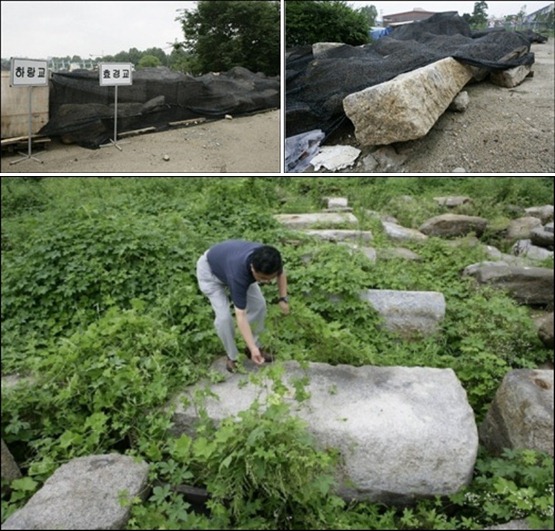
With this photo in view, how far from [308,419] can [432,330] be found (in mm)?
1444

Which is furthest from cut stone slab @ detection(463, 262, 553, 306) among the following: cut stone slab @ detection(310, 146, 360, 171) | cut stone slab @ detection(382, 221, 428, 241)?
cut stone slab @ detection(310, 146, 360, 171)

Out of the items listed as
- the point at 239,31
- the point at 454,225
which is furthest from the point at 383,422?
the point at 454,225

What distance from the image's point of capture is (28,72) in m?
3.22

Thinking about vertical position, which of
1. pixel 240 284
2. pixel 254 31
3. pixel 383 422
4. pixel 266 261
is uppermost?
pixel 254 31

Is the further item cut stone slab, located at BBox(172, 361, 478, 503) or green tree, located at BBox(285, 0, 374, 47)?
green tree, located at BBox(285, 0, 374, 47)

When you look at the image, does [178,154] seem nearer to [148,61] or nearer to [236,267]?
[148,61]

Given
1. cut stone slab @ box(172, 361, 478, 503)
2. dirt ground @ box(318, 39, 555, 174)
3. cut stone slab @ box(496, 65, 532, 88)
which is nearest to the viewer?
cut stone slab @ box(172, 361, 478, 503)

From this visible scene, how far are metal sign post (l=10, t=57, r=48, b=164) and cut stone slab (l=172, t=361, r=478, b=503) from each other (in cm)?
199

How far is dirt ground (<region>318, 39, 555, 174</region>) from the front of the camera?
351cm

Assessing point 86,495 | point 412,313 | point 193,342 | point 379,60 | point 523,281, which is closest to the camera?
point 86,495

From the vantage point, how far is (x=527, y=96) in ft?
13.0

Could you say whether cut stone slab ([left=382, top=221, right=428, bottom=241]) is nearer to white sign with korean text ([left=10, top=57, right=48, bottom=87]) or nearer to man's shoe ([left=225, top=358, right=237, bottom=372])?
man's shoe ([left=225, top=358, right=237, bottom=372])

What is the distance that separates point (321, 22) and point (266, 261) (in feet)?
5.67

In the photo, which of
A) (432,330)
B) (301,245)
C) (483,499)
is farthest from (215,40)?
(483,499)
